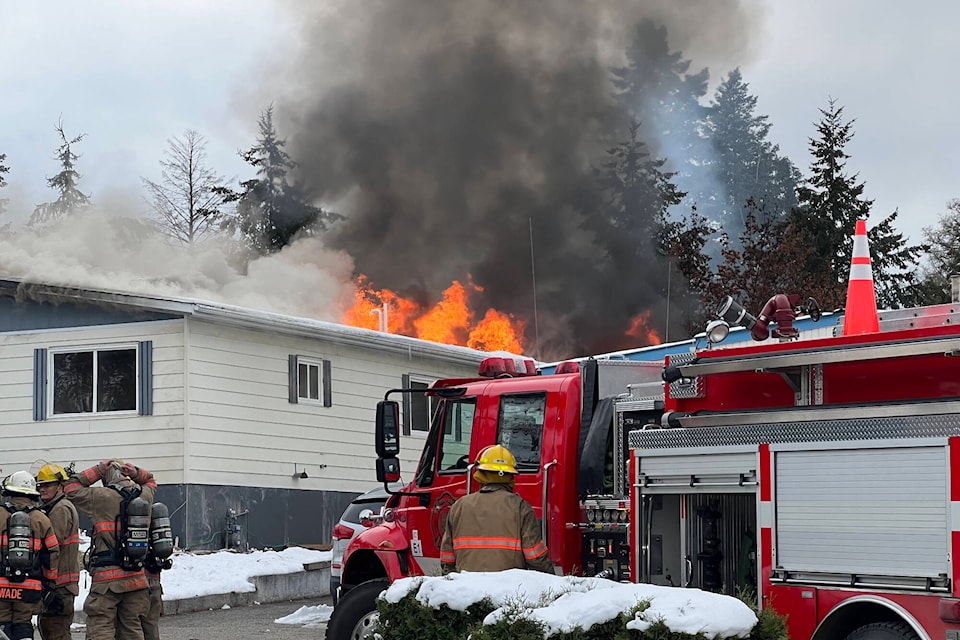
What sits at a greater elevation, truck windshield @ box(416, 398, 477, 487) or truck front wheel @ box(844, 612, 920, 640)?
truck windshield @ box(416, 398, 477, 487)

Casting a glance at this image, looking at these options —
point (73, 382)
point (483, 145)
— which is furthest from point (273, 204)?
point (73, 382)

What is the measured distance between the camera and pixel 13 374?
18859 mm

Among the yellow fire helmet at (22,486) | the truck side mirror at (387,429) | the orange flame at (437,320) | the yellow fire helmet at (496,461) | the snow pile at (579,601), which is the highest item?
the orange flame at (437,320)

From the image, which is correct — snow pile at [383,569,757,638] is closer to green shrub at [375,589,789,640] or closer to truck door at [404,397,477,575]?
green shrub at [375,589,789,640]

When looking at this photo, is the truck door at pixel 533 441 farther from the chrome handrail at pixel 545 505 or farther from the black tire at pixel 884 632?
the black tire at pixel 884 632

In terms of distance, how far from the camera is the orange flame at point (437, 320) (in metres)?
23.9

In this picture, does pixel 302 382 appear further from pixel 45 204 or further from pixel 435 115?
pixel 45 204

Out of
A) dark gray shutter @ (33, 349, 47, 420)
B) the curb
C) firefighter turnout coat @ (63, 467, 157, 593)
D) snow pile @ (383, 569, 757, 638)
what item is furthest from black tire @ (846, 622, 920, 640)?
dark gray shutter @ (33, 349, 47, 420)

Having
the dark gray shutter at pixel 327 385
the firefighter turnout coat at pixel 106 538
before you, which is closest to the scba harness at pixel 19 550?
the firefighter turnout coat at pixel 106 538

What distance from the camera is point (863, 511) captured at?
664 centimetres

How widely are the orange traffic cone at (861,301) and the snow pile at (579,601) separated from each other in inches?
99.7

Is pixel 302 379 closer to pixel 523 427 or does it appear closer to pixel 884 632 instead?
pixel 523 427

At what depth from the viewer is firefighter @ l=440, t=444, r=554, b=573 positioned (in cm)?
783

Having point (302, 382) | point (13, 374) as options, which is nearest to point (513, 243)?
point (302, 382)
